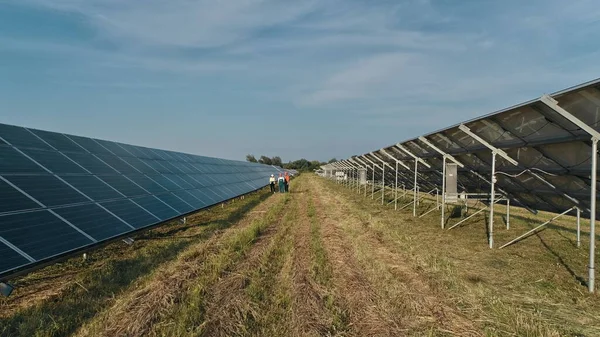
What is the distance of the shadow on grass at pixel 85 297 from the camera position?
5.09 meters

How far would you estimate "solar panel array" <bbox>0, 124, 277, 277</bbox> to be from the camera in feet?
22.3

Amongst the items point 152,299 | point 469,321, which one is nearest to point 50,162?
point 152,299

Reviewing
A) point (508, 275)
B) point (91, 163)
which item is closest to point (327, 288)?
point (508, 275)

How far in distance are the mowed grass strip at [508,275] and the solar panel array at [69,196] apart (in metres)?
7.05

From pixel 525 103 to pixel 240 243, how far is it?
301 inches

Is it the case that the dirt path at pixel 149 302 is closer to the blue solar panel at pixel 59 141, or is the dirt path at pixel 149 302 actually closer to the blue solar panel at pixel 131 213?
the blue solar panel at pixel 131 213

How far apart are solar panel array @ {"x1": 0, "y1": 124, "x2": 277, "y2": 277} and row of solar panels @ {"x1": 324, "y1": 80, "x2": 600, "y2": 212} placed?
32.2 feet

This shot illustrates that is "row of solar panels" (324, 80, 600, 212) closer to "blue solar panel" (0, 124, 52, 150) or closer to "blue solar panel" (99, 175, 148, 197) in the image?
"blue solar panel" (99, 175, 148, 197)

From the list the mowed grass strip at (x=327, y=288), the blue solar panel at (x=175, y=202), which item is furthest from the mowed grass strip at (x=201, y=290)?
the blue solar panel at (x=175, y=202)

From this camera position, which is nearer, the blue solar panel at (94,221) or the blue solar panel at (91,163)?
the blue solar panel at (94,221)

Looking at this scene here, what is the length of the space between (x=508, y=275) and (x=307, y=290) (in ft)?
15.8

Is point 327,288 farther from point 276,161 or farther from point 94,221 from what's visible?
point 276,161

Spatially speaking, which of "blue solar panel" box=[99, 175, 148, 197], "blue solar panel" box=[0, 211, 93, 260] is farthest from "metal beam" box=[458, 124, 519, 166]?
"blue solar panel" box=[99, 175, 148, 197]

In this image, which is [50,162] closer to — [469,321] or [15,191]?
[15,191]
